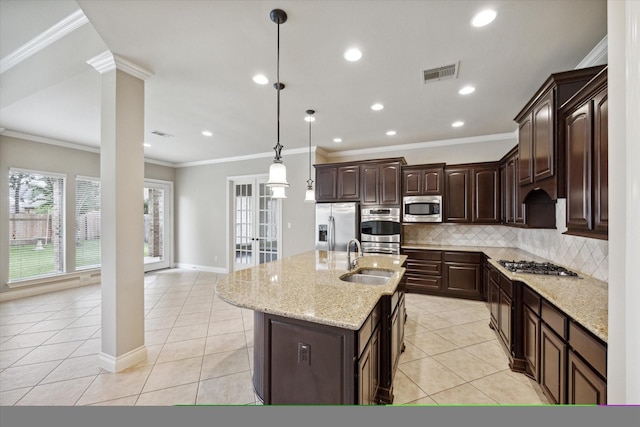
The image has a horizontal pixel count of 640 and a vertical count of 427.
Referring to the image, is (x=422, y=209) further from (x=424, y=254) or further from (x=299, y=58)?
(x=299, y=58)

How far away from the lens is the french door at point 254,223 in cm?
565

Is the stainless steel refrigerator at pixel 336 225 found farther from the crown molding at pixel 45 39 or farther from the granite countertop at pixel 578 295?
the crown molding at pixel 45 39

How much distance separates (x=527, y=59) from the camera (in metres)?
2.29

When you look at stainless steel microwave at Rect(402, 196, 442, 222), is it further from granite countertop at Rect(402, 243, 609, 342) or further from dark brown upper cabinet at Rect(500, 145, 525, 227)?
granite countertop at Rect(402, 243, 609, 342)

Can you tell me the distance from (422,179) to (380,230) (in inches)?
44.9

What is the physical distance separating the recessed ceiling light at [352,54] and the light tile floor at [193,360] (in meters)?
2.77

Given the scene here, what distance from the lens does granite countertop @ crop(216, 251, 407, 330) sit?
134 centimetres

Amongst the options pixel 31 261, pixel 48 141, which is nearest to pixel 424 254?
pixel 31 261

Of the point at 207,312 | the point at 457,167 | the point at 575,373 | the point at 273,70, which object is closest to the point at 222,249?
the point at 207,312

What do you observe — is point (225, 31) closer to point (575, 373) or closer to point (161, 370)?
point (161, 370)

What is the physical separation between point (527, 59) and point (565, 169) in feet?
3.61

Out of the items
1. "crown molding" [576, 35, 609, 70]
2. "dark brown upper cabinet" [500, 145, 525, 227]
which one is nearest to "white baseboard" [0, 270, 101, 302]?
"dark brown upper cabinet" [500, 145, 525, 227]

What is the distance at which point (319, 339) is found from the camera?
1377 mm

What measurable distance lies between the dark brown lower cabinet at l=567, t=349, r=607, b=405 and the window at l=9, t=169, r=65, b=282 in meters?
6.85
